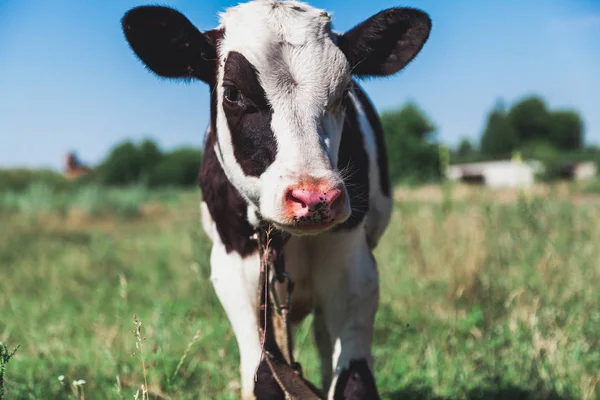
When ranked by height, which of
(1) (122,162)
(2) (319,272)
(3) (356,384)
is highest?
(1) (122,162)

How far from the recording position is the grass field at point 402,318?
344 cm

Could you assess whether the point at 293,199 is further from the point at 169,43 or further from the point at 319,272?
the point at 169,43

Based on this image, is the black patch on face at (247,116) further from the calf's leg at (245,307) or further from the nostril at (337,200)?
the calf's leg at (245,307)

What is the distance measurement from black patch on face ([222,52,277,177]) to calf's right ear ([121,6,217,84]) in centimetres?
25

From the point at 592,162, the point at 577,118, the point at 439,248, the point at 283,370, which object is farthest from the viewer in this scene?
the point at 577,118

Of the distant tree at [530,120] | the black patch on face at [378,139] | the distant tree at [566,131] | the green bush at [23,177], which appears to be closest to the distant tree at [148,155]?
the green bush at [23,177]

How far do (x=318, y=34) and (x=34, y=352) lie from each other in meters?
2.84

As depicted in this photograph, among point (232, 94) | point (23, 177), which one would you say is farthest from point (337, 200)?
point (23, 177)

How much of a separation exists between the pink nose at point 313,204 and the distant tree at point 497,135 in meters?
79.2

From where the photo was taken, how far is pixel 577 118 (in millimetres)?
84125

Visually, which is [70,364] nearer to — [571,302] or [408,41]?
[408,41]

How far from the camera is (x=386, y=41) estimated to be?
2.84 metres

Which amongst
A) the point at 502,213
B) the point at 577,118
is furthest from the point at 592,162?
the point at 502,213

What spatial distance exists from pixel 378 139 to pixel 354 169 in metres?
1.14
